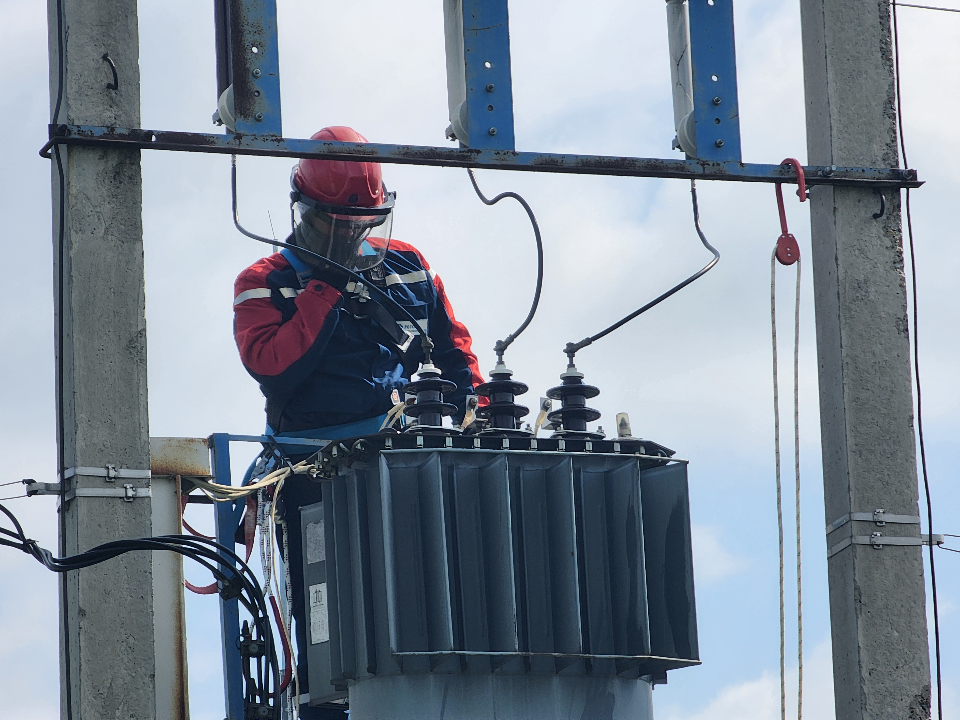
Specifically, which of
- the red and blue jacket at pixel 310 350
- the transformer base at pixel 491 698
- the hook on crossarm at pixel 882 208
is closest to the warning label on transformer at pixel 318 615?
the transformer base at pixel 491 698

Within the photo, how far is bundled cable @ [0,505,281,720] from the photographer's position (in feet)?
17.8

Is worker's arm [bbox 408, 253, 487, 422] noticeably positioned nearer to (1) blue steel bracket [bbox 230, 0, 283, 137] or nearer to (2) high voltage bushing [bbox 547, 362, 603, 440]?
(2) high voltage bushing [bbox 547, 362, 603, 440]

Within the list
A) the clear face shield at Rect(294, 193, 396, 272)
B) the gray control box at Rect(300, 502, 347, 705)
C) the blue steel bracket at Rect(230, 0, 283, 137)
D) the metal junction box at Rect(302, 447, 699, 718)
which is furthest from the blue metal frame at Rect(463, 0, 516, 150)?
the clear face shield at Rect(294, 193, 396, 272)

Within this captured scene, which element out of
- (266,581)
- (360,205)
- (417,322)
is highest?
(360,205)

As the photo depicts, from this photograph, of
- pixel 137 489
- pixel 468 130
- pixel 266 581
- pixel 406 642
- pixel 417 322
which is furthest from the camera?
pixel 417 322

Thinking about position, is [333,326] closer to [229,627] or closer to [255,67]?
[229,627]

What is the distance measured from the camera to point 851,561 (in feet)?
20.4

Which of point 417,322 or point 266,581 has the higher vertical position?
point 417,322

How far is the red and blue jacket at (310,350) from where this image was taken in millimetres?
7992

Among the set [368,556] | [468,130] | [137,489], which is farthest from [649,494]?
[137,489]

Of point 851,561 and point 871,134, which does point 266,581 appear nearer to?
point 851,561

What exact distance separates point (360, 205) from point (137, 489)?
10.4 feet

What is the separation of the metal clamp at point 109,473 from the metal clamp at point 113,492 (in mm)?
32

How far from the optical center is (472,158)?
6.38 m
